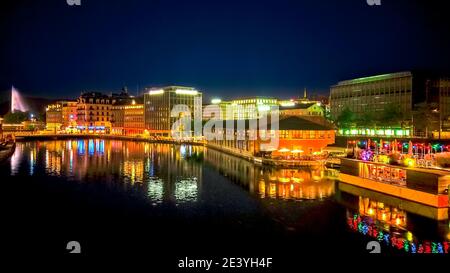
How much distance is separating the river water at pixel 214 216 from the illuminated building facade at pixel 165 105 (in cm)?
10176

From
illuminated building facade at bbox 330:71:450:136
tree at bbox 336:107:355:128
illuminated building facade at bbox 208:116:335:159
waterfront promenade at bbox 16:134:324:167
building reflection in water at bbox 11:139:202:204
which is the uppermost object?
illuminated building facade at bbox 330:71:450:136

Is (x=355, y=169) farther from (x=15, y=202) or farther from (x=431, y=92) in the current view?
(x=431, y=92)

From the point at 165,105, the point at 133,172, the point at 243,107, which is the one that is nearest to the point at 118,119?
the point at 165,105

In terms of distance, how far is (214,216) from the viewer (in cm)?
3216

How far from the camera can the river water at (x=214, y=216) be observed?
2614 centimetres

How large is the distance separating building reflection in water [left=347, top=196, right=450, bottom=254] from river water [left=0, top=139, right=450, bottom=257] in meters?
0.07

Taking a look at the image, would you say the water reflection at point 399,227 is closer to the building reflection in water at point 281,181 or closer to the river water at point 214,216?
the river water at point 214,216

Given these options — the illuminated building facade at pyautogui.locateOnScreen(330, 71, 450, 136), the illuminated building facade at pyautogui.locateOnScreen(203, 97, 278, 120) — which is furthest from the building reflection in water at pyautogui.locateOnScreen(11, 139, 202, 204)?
the illuminated building facade at pyautogui.locateOnScreen(203, 97, 278, 120)

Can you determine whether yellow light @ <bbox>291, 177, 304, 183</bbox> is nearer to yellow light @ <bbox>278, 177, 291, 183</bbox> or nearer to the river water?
the river water

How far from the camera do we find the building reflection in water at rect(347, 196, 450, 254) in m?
25.8

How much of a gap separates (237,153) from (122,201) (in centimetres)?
4542

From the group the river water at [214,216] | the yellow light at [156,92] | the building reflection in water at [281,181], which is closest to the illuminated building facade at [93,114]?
the yellow light at [156,92]

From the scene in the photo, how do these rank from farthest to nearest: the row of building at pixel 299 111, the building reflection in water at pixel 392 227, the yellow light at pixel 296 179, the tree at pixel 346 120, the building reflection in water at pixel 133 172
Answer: the tree at pixel 346 120 → the row of building at pixel 299 111 → the yellow light at pixel 296 179 → the building reflection in water at pixel 133 172 → the building reflection in water at pixel 392 227
